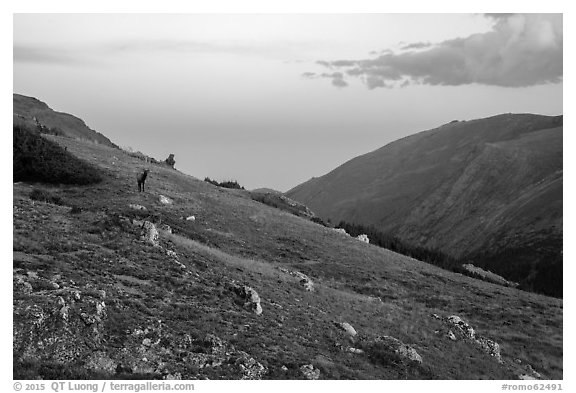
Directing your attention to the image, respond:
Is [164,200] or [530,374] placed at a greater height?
[164,200]

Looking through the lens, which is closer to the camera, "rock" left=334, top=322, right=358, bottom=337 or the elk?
"rock" left=334, top=322, right=358, bottom=337

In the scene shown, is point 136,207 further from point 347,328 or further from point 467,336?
point 467,336

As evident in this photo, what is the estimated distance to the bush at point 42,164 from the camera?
4369cm

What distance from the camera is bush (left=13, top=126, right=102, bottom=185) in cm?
4369

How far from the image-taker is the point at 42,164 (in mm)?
45156

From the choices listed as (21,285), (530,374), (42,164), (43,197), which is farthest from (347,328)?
(42,164)

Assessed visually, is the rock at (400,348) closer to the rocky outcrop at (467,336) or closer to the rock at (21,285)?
the rocky outcrop at (467,336)

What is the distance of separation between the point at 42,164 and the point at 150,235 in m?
18.6

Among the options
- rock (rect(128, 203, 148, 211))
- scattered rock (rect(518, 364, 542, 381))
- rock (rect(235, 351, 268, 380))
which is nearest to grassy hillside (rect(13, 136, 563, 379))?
rock (rect(235, 351, 268, 380))

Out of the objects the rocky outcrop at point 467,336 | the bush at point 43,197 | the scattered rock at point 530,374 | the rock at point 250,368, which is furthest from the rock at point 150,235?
the scattered rock at point 530,374

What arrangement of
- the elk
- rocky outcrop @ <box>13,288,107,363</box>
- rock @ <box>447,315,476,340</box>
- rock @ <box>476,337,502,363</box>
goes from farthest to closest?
the elk, rock @ <box>447,315,476,340</box>, rock @ <box>476,337,502,363</box>, rocky outcrop @ <box>13,288,107,363</box>

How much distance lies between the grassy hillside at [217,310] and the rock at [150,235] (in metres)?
0.30

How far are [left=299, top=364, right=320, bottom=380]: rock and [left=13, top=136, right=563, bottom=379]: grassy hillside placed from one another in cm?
8

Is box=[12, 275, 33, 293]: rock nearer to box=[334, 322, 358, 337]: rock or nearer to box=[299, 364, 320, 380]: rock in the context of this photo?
box=[299, 364, 320, 380]: rock
